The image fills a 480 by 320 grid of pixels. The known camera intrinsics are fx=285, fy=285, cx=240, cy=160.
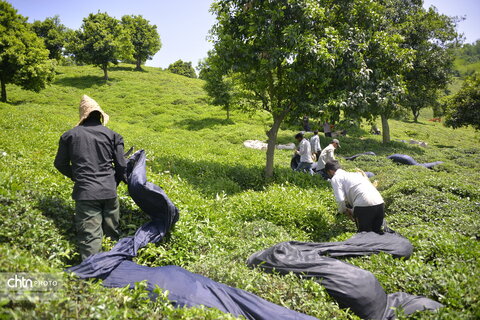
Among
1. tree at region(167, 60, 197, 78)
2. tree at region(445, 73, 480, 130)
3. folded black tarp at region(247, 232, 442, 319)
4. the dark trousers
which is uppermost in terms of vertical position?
tree at region(167, 60, 197, 78)

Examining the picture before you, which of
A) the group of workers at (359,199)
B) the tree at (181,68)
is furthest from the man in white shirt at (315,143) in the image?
the tree at (181,68)

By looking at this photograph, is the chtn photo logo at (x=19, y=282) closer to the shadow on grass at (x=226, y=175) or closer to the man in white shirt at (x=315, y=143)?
the shadow on grass at (x=226, y=175)

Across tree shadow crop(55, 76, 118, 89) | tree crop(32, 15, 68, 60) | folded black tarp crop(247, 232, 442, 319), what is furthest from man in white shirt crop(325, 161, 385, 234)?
tree crop(32, 15, 68, 60)

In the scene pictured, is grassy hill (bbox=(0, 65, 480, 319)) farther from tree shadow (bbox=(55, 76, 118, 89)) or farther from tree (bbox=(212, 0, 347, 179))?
tree shadow (bbox=(55, 76, 118, 89))

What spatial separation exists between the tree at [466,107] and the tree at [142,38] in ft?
162

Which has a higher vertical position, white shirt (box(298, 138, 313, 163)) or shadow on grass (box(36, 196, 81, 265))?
white shirt (box(298, 138, 313, 163))

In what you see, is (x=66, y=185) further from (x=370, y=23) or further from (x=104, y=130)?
(x=370, y=23)

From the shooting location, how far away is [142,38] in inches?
2151

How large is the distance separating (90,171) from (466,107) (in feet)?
97.3

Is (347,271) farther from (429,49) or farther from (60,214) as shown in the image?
(429,49)

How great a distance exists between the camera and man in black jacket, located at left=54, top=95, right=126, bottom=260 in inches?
184

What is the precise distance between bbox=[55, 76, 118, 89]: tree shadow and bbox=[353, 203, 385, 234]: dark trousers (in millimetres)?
40583

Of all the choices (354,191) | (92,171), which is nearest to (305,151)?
(354,191)

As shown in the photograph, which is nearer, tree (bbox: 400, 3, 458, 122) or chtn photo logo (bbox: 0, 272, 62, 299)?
chtn photo logo (bbox: 0, 272, 62, 299)
